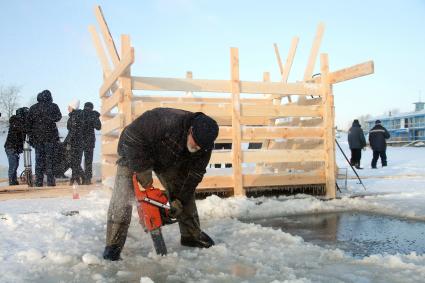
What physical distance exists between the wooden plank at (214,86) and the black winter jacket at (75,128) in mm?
4053

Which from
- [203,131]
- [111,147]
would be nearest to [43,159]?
[111,147]

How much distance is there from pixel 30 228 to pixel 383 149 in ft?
46.2

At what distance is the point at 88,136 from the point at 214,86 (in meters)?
4.48

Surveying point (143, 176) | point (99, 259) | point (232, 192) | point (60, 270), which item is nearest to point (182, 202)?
point (143, 176)

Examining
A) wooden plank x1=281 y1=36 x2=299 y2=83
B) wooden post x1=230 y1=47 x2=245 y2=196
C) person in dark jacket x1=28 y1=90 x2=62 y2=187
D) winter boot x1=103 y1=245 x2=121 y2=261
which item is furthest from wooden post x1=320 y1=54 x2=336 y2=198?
person in dark jacket x1=28 y1=90 x2=62 y2=187

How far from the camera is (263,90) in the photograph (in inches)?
286

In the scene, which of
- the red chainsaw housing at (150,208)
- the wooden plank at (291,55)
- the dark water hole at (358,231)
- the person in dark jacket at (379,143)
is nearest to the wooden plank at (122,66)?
the red chainsaw housing at (150,208)

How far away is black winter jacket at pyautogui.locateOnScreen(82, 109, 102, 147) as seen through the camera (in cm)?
1003

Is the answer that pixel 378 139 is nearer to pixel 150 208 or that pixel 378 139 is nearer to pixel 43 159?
pixel 43 159

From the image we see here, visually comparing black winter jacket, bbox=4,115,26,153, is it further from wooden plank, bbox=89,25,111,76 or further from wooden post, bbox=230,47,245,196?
wooden post, bbox=230,47,245,196

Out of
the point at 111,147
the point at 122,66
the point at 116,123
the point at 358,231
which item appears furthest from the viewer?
the point at 111,147

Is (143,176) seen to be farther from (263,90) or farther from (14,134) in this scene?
(14,134)

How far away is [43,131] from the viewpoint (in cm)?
932

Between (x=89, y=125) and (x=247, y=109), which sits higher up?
(x=247, y=109)
